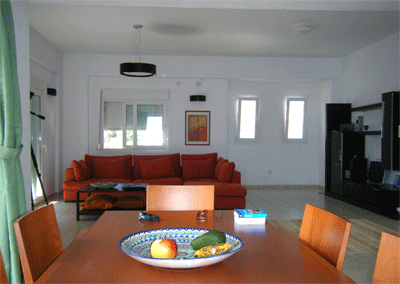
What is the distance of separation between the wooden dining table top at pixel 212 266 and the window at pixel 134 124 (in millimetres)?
6002

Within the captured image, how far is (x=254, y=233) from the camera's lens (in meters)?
1.56

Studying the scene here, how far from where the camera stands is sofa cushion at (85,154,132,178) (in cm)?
648

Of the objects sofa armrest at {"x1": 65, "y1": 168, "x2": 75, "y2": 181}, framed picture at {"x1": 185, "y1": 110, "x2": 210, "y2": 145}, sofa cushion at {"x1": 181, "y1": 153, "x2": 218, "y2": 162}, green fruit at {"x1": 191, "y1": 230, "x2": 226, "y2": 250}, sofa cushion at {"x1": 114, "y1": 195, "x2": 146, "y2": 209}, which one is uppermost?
framed picture at {"x1": 185, "y1": 110, "x2": 210, "y2": 145}

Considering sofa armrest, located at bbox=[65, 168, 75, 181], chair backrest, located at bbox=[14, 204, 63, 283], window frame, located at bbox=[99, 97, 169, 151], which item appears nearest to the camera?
chair backrest, located at bbox=[14, 204, 63, 283]

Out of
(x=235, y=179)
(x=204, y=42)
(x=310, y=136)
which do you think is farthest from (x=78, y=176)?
(x=310, y=136)

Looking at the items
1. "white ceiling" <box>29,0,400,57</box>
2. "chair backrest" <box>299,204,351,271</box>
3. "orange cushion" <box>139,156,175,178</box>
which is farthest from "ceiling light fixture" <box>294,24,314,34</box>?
"chair backrest" <box>299,204,351,271</box>

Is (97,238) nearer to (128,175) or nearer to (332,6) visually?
(332,6)

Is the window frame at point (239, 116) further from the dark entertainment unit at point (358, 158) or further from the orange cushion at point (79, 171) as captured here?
the orange cushion at point (79, 171)

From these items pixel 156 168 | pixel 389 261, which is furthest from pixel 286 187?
pixel 389 261

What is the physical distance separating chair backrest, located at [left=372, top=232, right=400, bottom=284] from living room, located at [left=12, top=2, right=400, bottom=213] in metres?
5.56

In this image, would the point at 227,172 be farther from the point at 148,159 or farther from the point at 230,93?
the point at 230,93

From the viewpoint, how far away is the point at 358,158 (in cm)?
637

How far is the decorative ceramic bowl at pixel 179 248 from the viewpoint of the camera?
1060 millimetres

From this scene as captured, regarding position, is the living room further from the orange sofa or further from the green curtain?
the green curtain
